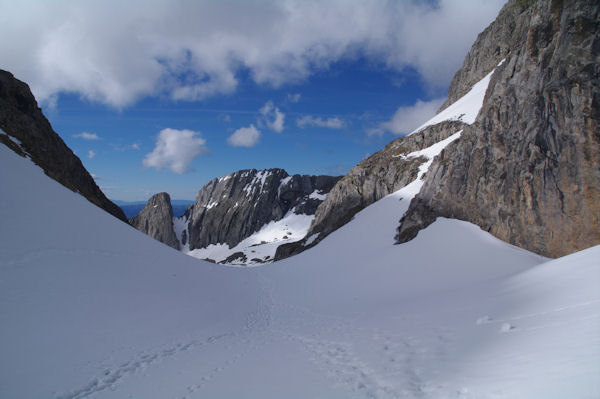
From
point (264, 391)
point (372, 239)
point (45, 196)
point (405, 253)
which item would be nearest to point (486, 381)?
point (264, 391)

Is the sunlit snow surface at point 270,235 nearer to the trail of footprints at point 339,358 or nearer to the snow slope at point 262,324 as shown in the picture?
the snow slope at point 262,324

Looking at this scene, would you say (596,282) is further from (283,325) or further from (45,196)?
(45,196)

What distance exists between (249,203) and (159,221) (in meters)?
55.6

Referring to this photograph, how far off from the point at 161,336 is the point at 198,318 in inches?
125

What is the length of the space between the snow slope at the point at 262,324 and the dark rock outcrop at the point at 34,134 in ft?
19.5

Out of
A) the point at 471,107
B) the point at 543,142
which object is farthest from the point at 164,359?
the point at 471,107

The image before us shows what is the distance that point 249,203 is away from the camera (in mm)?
154000

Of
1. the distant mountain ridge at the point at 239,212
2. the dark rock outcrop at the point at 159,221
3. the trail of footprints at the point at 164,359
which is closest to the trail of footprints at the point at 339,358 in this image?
the trail of footprints at the point at 164,359

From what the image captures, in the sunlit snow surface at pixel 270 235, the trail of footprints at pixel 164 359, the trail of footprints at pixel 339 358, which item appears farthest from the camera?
the sunlit snow surface at pixel 270 235

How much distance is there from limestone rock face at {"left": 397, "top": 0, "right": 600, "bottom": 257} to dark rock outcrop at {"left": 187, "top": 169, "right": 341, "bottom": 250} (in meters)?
123

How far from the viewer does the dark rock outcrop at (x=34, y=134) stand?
24184 millimetres

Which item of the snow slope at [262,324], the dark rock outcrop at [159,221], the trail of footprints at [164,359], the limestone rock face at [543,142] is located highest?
the dark rock outcrop at [159,221]

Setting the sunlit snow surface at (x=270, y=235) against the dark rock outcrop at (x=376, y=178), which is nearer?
the dark rock outcrop at (x=376, y=178)

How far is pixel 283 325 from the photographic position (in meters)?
14.4
